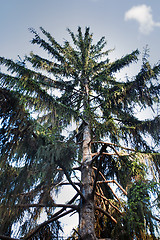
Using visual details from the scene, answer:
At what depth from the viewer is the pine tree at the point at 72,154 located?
306 cm

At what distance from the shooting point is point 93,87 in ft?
26.6

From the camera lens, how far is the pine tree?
306 centimetres

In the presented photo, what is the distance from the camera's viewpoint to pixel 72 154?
126 inches

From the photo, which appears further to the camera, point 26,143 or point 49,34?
point 49,34

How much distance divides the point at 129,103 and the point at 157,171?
98.9 inches

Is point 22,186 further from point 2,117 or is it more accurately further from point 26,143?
point 2,117

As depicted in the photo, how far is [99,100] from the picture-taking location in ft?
26.0

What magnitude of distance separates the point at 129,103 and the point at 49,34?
5.30 meters

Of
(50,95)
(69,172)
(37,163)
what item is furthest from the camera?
(50,95)

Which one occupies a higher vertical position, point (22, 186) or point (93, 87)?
point (93, 87)

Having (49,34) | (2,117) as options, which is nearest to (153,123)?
(2,117)

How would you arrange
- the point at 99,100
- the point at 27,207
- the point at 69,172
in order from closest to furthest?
the point at 69,172
the point at 27,207
the point at 99,100

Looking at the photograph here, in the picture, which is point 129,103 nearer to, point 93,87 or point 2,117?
point 93,87

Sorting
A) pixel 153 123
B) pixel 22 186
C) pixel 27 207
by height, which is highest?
pixel 153 123
